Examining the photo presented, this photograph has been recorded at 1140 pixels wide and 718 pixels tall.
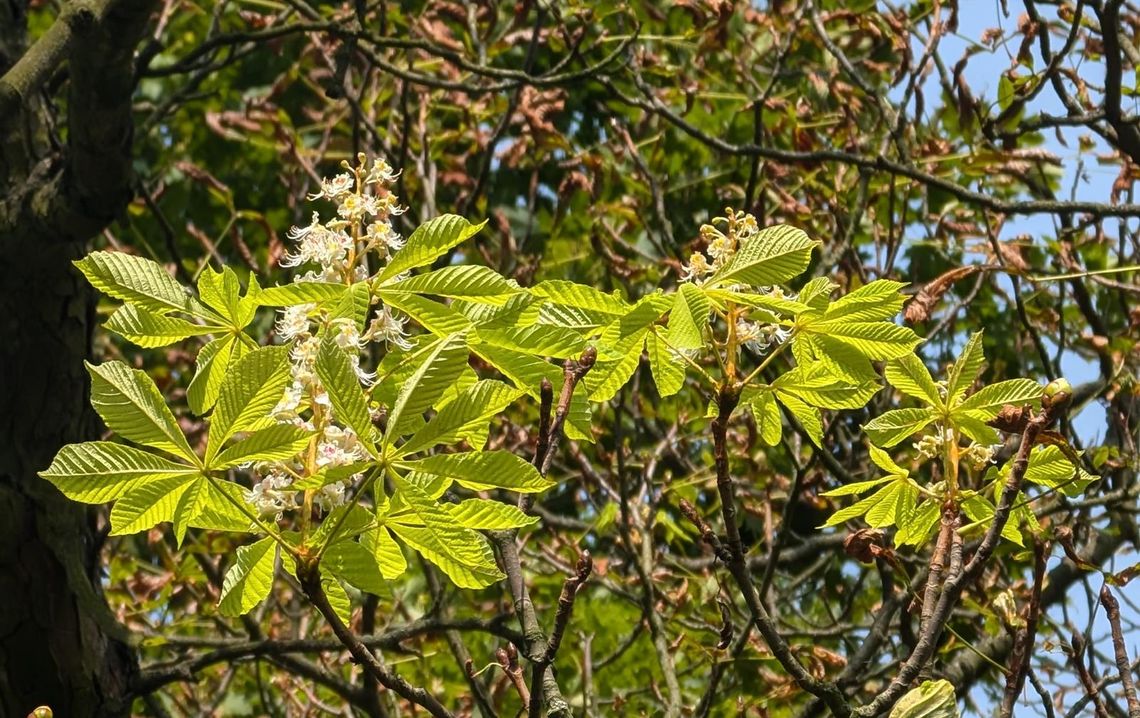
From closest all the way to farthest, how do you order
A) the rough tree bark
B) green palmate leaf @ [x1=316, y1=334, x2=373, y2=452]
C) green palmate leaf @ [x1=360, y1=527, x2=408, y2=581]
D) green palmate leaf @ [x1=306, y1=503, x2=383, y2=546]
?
green palmate leaf @ [x1=316, y1=334, x2=373, y2=452] → green palmate leaf @ [x1=306, y1=503, x2=383, y2=546] → green palmate leaf @ [x1=360, y1=527, x2=408, y2=581] → the rough tree bark

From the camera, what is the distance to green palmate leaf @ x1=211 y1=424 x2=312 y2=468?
114 centimetres

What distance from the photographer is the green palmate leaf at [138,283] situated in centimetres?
123

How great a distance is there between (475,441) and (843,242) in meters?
2.16

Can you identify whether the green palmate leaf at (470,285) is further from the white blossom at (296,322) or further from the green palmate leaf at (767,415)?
the green palmate leaf at (767,415)

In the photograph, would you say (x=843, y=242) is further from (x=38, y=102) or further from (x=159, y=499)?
(x=159, y=499)

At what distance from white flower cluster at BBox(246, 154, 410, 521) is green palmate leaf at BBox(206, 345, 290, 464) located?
2.8 inches

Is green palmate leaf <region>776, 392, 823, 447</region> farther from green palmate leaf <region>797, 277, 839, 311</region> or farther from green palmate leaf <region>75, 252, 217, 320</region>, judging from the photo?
green palmate leaf <region>75, 252, 217, 320</region>

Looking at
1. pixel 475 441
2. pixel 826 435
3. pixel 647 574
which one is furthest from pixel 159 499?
pixel 647 574

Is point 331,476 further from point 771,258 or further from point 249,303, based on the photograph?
point 771,258

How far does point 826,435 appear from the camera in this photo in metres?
2.87

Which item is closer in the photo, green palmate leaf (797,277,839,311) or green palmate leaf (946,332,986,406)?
green palmate leaf (797,277,839,311)

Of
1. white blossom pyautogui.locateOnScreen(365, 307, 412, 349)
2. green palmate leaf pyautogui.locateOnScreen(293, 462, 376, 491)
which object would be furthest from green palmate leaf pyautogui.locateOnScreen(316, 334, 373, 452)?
white blossom pyautogui.locateOnScreen(365, 307, 412, 349)

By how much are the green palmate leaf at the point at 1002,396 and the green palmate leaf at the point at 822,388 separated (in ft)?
0.48

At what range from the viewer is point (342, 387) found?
1.11 meters
